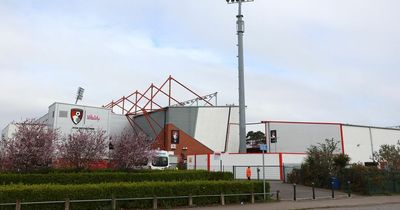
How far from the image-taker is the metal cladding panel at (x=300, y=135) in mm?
60781

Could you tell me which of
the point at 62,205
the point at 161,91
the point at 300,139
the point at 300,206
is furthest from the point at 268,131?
the point at 62,205

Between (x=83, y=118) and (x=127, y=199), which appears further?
(x=83, y=118)

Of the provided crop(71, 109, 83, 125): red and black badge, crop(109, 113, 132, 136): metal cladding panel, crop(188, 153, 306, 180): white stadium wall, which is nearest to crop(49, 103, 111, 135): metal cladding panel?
crop(71, 109, 83, 125): red and black badge

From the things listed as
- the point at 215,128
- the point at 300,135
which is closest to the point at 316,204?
the point at 300,135

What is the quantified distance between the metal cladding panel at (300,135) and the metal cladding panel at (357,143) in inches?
52.9

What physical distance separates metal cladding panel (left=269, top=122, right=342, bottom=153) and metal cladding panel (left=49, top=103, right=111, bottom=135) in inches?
1090

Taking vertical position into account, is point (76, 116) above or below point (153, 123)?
above

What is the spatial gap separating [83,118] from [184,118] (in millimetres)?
16621

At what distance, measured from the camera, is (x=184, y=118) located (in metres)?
73.6

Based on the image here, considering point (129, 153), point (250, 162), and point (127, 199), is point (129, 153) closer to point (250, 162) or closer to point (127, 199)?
point (127, 199)

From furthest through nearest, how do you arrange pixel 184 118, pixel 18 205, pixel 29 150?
pixel 184 118 < pixel 29 150 < pixel 18 205

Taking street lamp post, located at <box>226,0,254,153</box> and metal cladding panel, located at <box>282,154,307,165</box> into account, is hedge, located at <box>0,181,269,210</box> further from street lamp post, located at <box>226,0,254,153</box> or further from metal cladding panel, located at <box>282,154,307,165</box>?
street lamp post, located at <box>226,0,254,153</box>

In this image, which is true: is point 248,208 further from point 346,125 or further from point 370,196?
point 346,125

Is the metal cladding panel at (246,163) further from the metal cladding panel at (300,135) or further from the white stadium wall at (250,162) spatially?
the metal cladding panel at (300,135)
